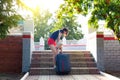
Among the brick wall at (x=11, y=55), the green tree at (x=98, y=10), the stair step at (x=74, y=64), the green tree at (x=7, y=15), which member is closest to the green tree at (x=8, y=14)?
the green tree at (x=7, y=15)

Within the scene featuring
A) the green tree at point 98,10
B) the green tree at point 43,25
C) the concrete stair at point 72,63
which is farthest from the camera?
the green tree at point 43,25

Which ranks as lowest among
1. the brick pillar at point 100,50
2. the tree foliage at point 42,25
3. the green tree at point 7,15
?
the brick pillar at point 100,50

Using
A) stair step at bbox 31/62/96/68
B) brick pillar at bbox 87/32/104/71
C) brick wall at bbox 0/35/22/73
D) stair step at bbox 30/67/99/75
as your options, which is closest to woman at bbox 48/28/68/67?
stair step at bbox 30/67/99/75

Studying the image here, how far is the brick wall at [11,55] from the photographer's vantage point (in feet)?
43.7

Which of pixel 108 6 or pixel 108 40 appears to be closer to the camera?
pixel 108 6

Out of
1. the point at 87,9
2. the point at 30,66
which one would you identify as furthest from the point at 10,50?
the point at 87,9

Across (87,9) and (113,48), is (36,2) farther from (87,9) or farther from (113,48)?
(113,48)

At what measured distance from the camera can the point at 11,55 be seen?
44.0 ft

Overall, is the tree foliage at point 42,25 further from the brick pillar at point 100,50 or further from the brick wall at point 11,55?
the brick pillar at point 100,50

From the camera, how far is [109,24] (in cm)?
936

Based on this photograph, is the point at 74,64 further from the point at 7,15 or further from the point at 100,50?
the point at 7,15

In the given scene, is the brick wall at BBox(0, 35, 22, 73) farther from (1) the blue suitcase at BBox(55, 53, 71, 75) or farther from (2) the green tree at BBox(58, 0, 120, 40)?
(2) the green tree at BBox(58, 0, 120, 40)

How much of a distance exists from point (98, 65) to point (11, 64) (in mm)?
3794

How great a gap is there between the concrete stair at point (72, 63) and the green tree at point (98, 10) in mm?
2530
